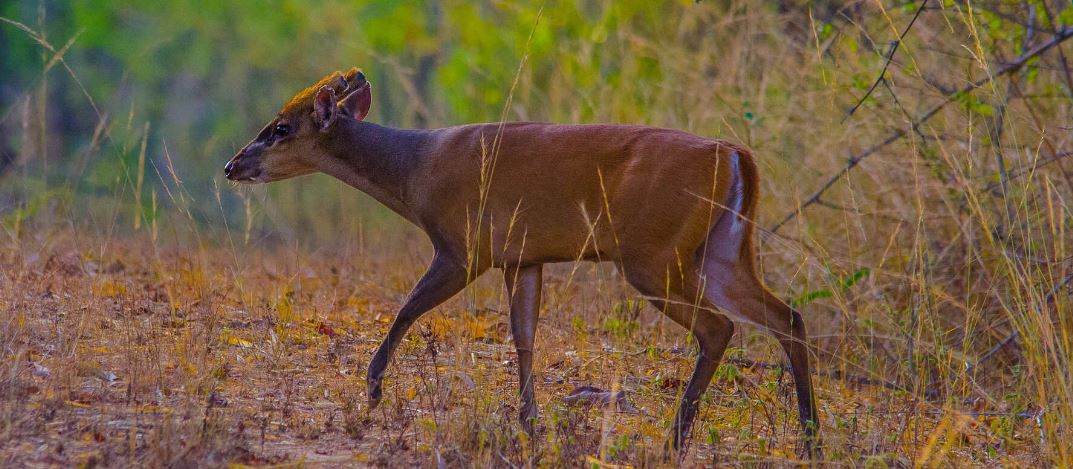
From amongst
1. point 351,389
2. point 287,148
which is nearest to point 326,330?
point 287,148

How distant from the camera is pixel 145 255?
8.58m

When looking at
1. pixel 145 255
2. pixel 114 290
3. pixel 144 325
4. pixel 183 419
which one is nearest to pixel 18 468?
pixel 183 419

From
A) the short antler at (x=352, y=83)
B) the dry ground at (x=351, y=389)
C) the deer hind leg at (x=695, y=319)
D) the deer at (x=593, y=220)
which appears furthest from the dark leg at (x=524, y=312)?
the short antler at (x=352, y=83)

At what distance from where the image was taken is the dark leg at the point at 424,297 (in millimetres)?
5945

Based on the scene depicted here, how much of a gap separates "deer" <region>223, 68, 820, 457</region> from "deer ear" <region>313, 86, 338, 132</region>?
2cm

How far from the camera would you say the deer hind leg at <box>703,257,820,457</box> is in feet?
18.9

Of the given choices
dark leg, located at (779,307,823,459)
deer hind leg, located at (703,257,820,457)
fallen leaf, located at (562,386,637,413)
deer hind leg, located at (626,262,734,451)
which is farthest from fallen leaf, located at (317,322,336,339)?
dark leg, located at (779,307,823,459)

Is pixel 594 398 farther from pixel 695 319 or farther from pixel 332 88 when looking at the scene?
pixel 332 88

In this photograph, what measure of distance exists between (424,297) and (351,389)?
514mm

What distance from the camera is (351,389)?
596cm

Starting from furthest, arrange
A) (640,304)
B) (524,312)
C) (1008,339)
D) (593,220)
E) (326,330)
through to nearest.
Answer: (640,304) → (326,330) → (1008,339) → (524,312) → (593,220)

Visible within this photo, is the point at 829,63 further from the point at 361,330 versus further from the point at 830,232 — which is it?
the point at 361,330

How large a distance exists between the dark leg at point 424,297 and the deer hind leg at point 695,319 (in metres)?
0.79

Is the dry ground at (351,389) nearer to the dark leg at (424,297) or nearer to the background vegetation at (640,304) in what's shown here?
the background vegetation at (640,304)
